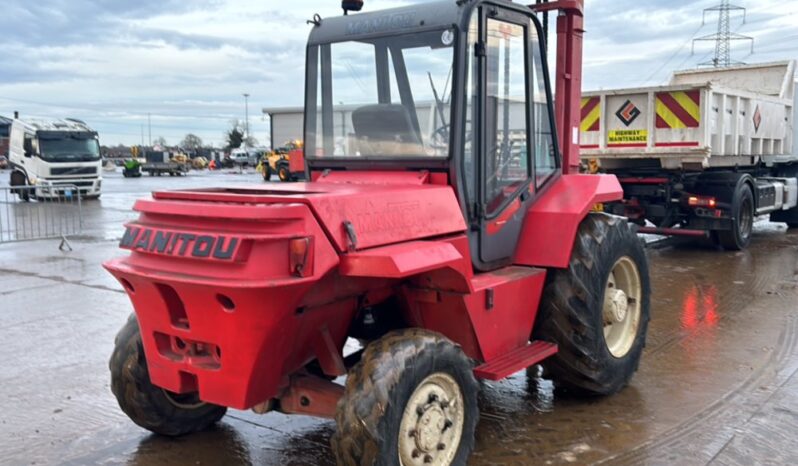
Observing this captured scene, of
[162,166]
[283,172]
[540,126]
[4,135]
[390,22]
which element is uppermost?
[4,135]

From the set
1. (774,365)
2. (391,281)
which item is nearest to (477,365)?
(391,281)

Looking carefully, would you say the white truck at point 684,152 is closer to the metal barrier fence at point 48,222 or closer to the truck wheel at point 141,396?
the truck wheel at point 141,396

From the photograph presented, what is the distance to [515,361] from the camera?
169 inches

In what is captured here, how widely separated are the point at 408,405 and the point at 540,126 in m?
2.39

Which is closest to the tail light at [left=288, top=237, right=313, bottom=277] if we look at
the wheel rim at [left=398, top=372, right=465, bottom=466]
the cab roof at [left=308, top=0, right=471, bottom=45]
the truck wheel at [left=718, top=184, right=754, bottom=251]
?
the wheel rim at [left=398, top=372, right=465, bottom=466]

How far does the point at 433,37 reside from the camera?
13.8 ft

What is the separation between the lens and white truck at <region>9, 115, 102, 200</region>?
24203 millimetres

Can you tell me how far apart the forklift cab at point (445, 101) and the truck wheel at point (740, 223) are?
24.6 ft

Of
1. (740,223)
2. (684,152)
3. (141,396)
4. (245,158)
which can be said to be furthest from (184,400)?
(245,158)

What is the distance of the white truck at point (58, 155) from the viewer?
953 inches

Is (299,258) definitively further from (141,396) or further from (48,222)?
(48,222)

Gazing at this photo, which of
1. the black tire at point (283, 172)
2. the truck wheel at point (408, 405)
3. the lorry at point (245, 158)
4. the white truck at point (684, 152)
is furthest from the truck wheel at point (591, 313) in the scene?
the lorry at point (245, 158)

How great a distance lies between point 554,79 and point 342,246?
2931 mm

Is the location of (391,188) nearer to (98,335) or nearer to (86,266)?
(98,335)
